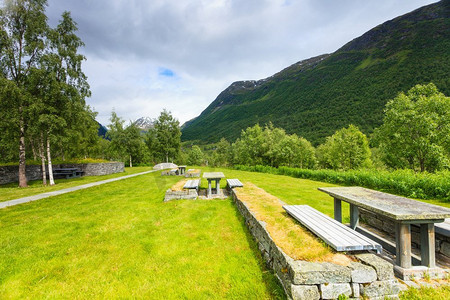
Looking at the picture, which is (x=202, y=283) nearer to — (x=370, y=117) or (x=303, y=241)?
(x=303, y=241)

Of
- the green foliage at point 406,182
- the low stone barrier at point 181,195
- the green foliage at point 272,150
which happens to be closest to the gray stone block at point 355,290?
the low stone barrier at point 181,195

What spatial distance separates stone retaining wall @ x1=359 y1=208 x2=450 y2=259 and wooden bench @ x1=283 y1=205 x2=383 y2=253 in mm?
1711

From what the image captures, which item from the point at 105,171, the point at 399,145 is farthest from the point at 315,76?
the point at 105,171

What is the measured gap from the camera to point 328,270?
2307 millimetres

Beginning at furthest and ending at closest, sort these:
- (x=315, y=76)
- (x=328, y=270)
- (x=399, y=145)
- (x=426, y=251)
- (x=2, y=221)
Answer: (x=315, y=76) → (x=399, y=145) → (x=2, y=221) → (x=426, y=251) → (x=328, y=270)

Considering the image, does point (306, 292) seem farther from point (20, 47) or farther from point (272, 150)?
point (272, 150)

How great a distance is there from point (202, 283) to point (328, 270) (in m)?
1.96

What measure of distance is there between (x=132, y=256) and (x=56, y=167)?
68.0 feet

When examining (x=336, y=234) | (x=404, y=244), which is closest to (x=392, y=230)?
(x=404, y=244)

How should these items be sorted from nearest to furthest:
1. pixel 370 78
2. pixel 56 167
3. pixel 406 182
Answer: pixel 406 182 < pixel 56 167 < pixel 370 78

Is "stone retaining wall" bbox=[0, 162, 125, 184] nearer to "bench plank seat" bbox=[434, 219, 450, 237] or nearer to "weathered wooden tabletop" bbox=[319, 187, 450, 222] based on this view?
"weathered wooden tabletop" bbox=[319, 187, 450, 222]

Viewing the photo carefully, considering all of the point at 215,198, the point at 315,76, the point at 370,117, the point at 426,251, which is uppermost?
the point at 315,76

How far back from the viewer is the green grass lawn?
2.84 meters

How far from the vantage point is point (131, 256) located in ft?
12.4
